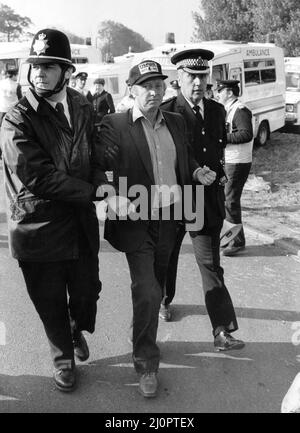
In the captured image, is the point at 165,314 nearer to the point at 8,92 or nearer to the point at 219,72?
the point at 8,92

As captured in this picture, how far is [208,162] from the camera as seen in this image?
12.5ft

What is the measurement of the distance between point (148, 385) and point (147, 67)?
1.91 metres

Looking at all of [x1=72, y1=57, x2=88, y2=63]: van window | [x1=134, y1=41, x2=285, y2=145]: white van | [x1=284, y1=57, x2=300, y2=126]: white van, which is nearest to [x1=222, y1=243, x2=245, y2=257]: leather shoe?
[x1=134, y1=41, x2=285, y2=145]: white van

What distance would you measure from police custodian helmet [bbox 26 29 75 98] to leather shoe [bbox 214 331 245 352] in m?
1.96

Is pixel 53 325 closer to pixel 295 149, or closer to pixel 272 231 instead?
pixel 272 231

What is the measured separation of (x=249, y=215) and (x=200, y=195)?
3829 millimetres

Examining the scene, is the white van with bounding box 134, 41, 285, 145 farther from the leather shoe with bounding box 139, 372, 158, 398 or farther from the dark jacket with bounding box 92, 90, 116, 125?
the leather shoe with bounding box 139, 372, 158, 398

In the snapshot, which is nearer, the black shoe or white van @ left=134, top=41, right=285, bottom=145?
the black shoe

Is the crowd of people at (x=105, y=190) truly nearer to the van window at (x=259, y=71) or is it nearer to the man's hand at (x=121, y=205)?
the man's hand at (x=121, y=205)

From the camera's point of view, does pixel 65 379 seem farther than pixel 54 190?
Yes

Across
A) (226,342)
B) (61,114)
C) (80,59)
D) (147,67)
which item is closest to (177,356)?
(226,342)

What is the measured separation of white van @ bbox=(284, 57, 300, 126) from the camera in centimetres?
1688

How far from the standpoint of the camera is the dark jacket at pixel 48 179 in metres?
2.92

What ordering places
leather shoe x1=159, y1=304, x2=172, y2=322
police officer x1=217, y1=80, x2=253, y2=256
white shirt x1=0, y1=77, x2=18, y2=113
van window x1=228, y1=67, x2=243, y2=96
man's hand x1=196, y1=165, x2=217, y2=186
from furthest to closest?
van window x1=228, y1=67, x2=243, y2=96, white shirt x1=0, y1=77, x2=18, y2=113, police officer x1=217, y1=80, x2=253, y2=256, leather shoe x1=159, y1=304, x2=172, y2=322, man's hand x1=196, y1=165, x2=217, y2=186
